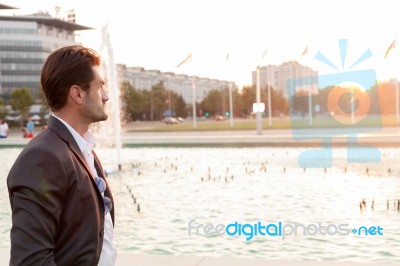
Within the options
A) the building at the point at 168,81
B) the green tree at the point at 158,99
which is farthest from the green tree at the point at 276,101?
the building at the point at 168,81

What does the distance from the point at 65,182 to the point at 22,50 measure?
118802 mm

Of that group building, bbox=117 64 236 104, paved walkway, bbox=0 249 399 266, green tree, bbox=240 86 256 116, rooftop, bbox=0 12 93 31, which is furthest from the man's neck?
building, bbox=117 64 236 104

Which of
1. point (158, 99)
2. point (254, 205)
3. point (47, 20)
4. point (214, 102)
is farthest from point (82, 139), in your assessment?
point (47, 20)

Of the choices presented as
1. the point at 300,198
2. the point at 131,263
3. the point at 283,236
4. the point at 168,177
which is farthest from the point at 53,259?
the point at 168,177

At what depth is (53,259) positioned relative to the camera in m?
1.93

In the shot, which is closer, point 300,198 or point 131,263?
point 131,263

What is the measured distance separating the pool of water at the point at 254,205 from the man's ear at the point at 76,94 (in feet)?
16.0

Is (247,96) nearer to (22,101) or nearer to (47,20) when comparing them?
(47,20)

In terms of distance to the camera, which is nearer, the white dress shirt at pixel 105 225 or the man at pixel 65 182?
the man at pixel 65 182

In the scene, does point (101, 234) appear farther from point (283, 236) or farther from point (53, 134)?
point (283, 236)

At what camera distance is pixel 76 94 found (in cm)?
209

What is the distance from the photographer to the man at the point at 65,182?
186 centimetres

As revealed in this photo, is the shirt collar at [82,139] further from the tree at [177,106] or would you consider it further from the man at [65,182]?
the tree at [177,106]

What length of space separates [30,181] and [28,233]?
0.54ft
